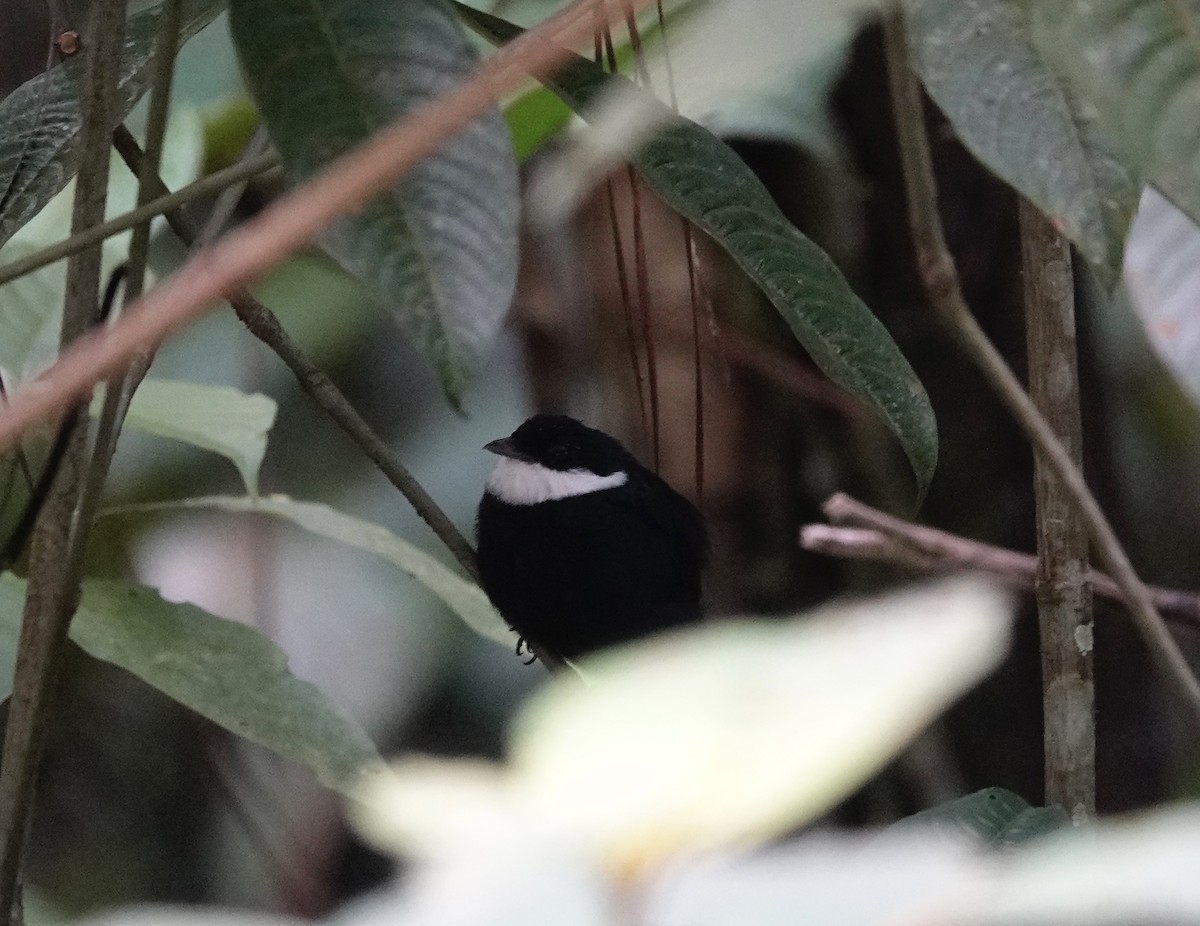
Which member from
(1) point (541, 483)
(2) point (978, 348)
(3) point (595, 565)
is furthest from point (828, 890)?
(1) point (541, 483)

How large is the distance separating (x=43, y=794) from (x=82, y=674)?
0.97 feet

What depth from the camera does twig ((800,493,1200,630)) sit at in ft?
2.87

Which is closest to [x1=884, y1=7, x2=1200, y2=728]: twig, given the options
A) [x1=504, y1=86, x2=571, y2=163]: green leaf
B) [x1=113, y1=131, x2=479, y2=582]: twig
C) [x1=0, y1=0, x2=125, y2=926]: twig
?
[x1=0, y1=0, x2=125, y2=926]: twig

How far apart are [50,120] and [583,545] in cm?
113

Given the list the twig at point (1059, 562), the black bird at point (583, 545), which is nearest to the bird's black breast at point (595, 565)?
the black bird at point (583, 545)

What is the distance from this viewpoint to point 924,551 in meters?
0.91

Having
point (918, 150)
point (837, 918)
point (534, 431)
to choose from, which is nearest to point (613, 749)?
point (837, 918)

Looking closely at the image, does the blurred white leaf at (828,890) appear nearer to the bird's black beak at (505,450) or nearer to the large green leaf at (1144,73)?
the large green leaf at (1144,73)

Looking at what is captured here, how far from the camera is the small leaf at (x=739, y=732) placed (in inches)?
10.4

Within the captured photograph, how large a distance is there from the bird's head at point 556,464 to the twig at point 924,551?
0.92 m

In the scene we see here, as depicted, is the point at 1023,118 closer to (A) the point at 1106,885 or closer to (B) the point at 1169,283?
(A) the point at 1106,885

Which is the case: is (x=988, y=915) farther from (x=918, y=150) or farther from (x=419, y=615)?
(x=419, y=615)

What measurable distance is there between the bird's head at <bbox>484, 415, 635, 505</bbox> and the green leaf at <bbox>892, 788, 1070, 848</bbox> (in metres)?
1.20

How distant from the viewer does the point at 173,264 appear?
2729mm
